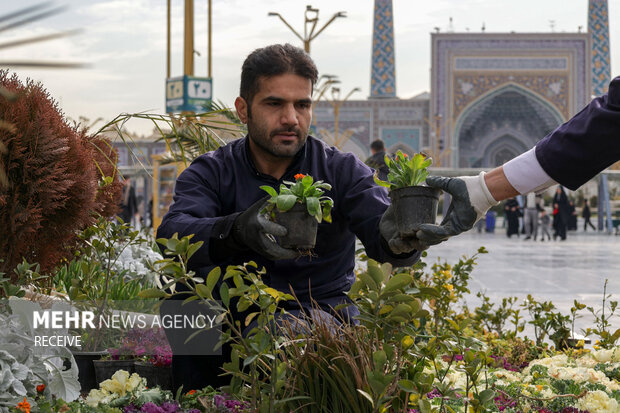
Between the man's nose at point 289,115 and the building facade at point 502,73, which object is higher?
the building facade at point 502,73

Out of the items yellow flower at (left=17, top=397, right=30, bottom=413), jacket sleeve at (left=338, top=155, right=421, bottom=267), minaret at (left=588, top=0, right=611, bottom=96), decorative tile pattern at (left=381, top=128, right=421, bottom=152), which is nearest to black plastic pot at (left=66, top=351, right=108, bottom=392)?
yellow flower at (left=17, top=397, right=30, bottom=413)

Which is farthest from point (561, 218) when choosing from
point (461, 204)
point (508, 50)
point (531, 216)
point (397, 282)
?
point (397, 282)

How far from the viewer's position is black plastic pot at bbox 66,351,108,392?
3.39 m

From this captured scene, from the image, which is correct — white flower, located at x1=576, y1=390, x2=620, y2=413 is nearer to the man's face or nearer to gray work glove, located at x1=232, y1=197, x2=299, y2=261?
gray work glove, located at x1=232, y1=197, x2=299, y2=261

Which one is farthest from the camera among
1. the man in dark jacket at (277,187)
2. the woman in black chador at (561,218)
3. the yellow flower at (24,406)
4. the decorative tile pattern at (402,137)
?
the decorative tile pattern at (402,137)

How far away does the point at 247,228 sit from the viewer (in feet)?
A: 7.38

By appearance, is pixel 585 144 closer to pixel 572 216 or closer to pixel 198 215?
pixel 198 215

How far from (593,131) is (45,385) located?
1908mm

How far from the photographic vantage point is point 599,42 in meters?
40.8

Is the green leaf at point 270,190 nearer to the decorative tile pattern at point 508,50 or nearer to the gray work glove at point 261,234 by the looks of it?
the gray work glove at point 261,234

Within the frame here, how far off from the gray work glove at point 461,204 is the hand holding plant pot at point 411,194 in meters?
0.03

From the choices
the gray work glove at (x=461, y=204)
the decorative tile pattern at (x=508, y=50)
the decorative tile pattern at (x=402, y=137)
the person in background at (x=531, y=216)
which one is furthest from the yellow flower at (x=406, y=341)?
the decorative tile pattern at (x=402, y=137)

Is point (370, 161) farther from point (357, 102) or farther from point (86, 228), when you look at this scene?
point (357, 102)

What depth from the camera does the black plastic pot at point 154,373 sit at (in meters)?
3.30
